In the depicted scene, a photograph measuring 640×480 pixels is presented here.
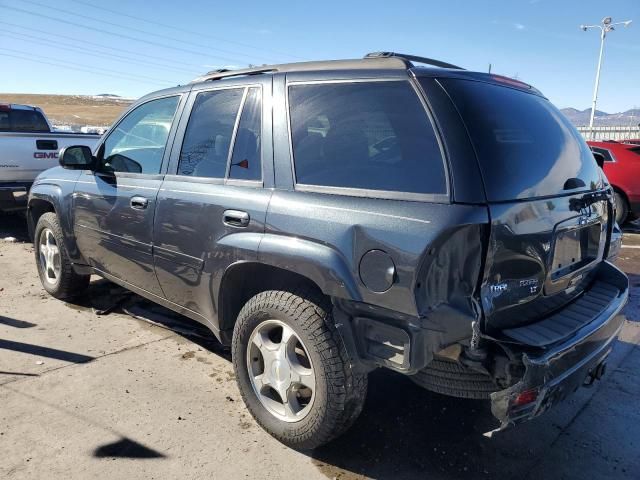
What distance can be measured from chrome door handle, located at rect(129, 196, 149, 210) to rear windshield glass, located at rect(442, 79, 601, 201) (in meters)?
2.20

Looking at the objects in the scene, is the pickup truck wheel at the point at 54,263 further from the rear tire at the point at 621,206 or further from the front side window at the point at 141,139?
the rear tire at the point at 621,206

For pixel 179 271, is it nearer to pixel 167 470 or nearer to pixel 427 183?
pixel 167 470

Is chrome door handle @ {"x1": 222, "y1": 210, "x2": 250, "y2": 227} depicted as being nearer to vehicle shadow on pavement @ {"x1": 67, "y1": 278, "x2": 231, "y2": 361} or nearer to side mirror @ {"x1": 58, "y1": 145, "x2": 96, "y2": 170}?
vehicle shadow on pavement @ {"x1": 67, "y1": 278, "x2": 231, "y2": 361}

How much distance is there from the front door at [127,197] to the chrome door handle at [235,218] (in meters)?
0.81

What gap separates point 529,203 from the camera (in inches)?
91.4

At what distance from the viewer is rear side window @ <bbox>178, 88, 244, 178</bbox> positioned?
126 inches

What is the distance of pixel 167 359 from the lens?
12.8ft

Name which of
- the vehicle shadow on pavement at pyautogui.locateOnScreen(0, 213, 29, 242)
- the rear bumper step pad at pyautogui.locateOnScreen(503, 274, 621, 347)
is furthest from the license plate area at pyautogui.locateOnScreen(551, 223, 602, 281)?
the vehicle shadow on pavement at pyautogui.locateOnScreen(0, 213, 29, 242)

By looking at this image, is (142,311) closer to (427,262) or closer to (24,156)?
(427,262)

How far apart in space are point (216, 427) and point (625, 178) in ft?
30.3

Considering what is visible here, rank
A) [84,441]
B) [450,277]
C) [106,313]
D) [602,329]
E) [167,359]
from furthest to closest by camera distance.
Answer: [106,313], [167,359], [84,441], [602,329], [450,277]

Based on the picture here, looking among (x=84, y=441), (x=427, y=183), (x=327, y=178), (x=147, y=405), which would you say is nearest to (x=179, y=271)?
(x=147, y=405)

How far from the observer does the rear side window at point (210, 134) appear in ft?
10.5

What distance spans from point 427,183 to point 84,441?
2306mm
